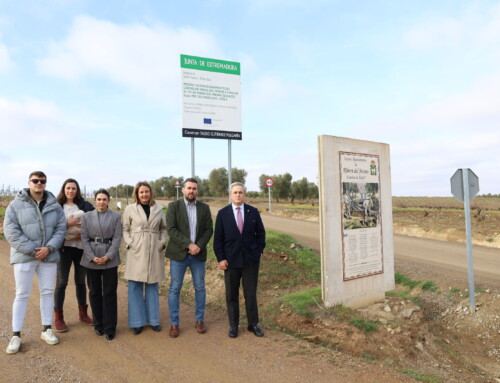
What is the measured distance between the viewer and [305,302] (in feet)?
20.0

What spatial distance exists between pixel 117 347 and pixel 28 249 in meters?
1.61

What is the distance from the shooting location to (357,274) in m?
6.21

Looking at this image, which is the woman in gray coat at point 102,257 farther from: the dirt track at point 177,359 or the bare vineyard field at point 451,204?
the bare vineyard field at point 451,204

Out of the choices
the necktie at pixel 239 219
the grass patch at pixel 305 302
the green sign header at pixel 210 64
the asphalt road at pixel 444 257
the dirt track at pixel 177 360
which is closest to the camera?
the dirt track at pixel 177 360

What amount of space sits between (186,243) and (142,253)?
61 cm

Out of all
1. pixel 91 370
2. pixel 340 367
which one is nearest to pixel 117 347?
pixel 91 370

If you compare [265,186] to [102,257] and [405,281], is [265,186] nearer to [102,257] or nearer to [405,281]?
[405,281]

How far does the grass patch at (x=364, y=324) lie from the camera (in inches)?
210

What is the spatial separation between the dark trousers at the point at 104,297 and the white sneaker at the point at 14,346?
0.90 m

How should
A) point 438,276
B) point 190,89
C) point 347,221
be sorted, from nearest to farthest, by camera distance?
point 347,221, point 438,276, point 190,89

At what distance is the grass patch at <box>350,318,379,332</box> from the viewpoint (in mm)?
5337

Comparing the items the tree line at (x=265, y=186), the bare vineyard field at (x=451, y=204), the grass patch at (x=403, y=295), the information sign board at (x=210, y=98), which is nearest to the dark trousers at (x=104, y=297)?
the grass patch at (x=403, y=295)

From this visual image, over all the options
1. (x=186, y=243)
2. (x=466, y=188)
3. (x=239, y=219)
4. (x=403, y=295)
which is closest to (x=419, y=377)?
(x=239, y=219)

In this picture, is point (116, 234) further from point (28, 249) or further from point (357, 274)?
point (357, 274)
